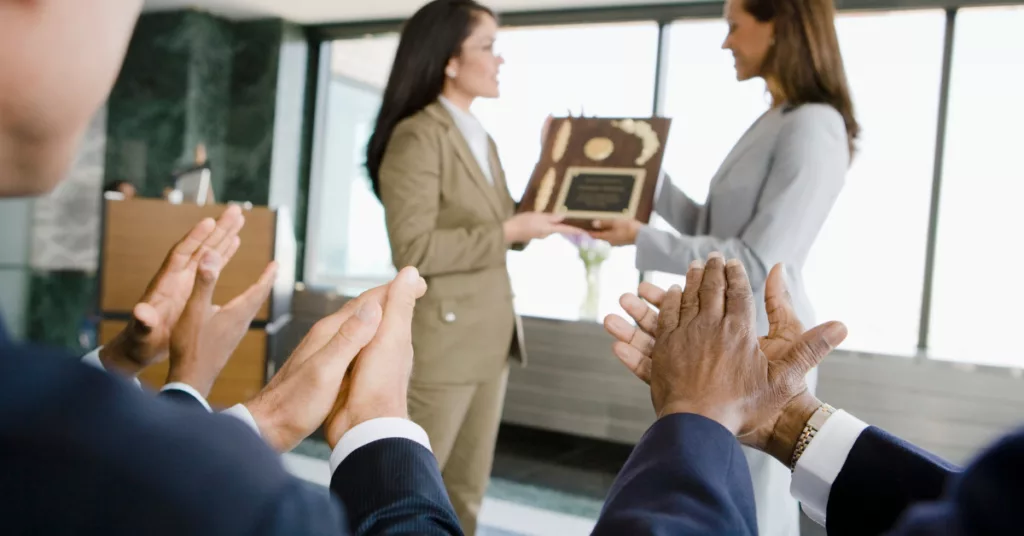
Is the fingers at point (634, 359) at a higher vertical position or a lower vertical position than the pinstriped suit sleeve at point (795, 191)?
lower

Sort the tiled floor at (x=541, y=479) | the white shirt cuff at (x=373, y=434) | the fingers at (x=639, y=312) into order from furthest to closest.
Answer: the tiled floor at (x=541, y=479) → the fingers at (x=639, y=312) → the white shirt cuff at (x=373, y=434)

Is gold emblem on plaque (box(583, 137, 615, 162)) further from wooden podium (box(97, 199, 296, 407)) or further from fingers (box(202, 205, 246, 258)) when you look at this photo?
wooden podium (box(97, 199, 296, 407))

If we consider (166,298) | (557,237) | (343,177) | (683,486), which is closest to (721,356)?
(683,486)

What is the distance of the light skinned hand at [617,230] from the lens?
1920 mm

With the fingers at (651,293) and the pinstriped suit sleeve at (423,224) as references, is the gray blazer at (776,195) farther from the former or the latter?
the fingers at (651,293)

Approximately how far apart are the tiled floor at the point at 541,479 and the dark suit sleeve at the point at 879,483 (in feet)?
6.62

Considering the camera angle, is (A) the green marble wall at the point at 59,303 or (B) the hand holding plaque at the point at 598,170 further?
(A) the green marble wall at the point at 59,303

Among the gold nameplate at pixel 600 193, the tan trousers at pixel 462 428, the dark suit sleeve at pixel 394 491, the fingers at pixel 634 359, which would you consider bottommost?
the tan trousers at pixel 462 428

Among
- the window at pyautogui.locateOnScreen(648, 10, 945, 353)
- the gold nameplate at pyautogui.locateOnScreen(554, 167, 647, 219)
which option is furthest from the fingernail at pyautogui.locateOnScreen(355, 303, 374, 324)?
the window at pyautogui.locateOnScreen(648, 10, 945, 353)

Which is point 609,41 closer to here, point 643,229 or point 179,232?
point 179,232

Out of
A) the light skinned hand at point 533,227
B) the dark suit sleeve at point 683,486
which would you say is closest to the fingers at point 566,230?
the light skinned hand at point 533,227

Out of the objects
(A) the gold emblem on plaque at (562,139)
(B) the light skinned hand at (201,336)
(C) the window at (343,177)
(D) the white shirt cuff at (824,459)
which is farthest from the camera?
(C) the window at (343,177)

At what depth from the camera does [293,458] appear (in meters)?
3.80

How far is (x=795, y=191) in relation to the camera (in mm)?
1587
